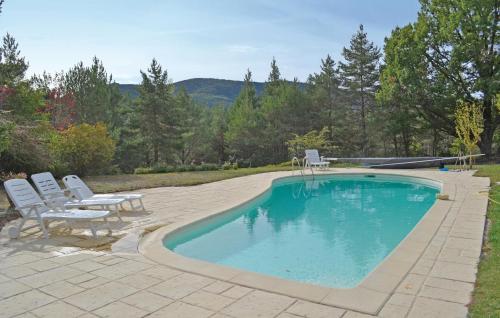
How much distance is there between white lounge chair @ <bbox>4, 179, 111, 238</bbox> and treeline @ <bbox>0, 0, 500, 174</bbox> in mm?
1428

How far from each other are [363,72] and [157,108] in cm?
1476

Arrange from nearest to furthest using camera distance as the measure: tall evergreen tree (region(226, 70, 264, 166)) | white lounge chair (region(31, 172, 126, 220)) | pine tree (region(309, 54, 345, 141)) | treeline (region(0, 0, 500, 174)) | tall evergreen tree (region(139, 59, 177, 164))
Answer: white lounge chair (region(31, 172, 126, 220)), treeline (region(0, 0, 500, 174)), tall evergreen tree (region(139, 59, 177, 164)), tall evergreen tree (region(226, 70, 264, 166)), pine tree (region(309, 54, 345, 141))

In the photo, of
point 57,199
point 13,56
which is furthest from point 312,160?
point 13,56

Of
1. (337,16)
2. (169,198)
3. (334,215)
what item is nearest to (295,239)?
(334,215)

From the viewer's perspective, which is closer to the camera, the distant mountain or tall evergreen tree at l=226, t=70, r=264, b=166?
tall evergreen tree at l=226, t=70, r=264, b=166

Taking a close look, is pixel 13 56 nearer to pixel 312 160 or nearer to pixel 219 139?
pixel 312 160

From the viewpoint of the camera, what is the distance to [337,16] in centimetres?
1310

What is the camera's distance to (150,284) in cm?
335

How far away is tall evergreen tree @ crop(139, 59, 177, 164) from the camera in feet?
85.8

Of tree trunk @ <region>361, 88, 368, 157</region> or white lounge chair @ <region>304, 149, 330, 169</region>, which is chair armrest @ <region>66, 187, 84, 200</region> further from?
tree trunk @ <region>361, 88, 368, 157</region>

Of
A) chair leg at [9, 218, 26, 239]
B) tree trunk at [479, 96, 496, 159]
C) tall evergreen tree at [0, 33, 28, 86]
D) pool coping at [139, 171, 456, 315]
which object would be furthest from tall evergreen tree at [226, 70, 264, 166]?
pool coping at [139, 171, 456, 315]

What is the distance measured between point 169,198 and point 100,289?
4.99 m

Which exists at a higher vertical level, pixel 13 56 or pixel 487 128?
pixel 13 56

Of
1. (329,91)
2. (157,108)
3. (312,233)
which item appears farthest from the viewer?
(329,91)
